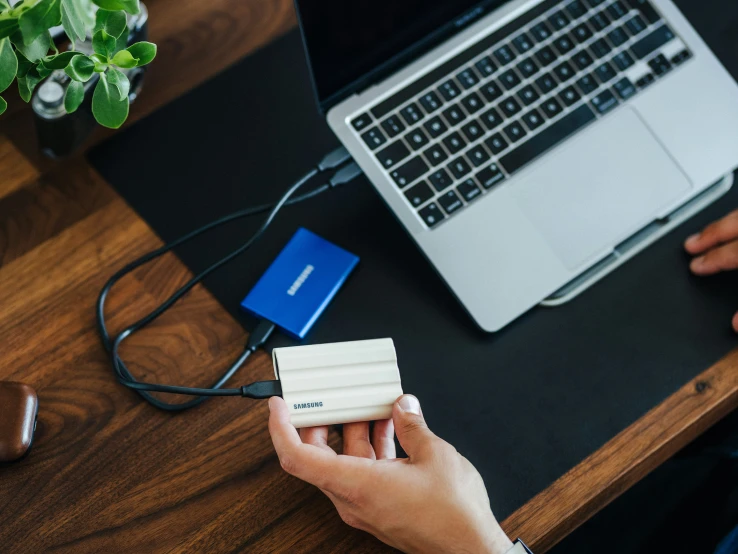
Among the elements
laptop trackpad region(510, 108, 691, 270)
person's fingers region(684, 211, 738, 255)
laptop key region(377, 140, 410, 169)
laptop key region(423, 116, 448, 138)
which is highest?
laptop key region(377, 140, 410, 169)

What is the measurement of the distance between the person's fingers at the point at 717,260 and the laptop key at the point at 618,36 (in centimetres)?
23

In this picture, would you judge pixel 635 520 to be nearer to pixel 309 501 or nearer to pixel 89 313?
pixel 309 501

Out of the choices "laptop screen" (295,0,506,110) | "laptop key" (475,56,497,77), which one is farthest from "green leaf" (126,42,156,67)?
"laptop key" (475,56,497,77)

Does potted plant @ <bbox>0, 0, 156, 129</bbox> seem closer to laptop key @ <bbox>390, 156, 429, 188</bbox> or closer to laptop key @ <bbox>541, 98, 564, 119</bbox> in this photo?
laptop key @ <bbox>390, 156, 429, 188</bbox>

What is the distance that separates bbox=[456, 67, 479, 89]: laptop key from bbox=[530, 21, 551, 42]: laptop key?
3.1 inches

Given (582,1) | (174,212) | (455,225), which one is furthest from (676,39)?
(174,212)

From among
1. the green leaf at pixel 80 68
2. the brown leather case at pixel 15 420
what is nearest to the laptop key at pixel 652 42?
the green leaf at pixel 80 68

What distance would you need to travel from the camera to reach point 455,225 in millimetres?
703

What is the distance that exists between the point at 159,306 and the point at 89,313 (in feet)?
0.21

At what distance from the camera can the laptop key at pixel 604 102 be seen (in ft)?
2.46

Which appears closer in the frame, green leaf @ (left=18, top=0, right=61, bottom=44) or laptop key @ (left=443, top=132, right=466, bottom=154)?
green leaf @ (left=18, top=0, right=61, bottom=44)

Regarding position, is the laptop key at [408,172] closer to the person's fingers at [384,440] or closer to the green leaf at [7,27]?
the person's fingers at [384,440]

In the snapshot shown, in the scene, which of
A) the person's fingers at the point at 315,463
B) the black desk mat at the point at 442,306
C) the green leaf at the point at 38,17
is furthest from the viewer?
the black desk mat at the point at 442,306

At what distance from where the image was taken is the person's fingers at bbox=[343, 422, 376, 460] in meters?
0.61
